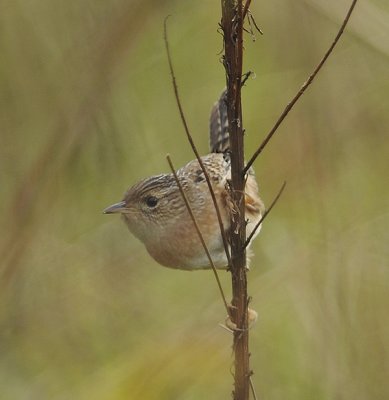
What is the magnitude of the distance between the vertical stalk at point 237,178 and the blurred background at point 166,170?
1.65 meters

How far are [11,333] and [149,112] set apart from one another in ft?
6.72

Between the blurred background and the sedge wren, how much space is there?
425mm

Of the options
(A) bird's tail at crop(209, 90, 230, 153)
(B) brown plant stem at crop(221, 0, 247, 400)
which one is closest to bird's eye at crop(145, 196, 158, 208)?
(A) bird's tail at crop(209, 90, 230, 153)

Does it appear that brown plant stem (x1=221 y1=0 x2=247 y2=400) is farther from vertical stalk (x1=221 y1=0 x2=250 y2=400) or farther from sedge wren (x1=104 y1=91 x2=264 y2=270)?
sedge wren (x1=104 y1=91 x2=264 y2=270)

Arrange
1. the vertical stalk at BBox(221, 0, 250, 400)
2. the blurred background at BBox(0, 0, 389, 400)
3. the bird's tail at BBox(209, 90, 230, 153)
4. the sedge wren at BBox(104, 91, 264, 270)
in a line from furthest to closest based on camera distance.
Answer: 1. the bird's tail at BBox(209, 90, 230, 153)
2. the blurred background at BBox(0, 0, 389, 400)
3. the sedge wren at BBox(104, 91, 264, 270)
4. the vertical stalk at BBox(221, 0, 250, 400)

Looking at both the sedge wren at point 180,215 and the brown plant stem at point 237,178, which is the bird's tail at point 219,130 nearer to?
the sedge wren at point 180,215

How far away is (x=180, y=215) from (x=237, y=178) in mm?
1794

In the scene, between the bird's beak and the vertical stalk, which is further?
the bird's beak

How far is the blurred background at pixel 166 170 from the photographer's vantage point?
5.34 meters

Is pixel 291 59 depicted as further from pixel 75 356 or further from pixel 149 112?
pixel 75 356

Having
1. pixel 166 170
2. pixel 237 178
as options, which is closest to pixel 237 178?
pixel 237 178

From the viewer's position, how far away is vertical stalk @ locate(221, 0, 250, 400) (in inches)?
121

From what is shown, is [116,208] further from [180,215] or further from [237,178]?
[237,178]

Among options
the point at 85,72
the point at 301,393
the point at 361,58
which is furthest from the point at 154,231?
the point at 361,58
